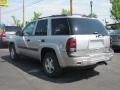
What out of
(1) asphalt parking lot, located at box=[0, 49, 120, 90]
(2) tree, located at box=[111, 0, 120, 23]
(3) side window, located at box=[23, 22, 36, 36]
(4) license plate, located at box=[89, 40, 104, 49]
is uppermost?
(2) tree, located at box=[111, 0, 120, 23]

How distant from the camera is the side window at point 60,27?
787 cm

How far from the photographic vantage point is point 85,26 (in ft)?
26.7

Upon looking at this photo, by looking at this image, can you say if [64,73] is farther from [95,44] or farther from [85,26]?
[85,26]

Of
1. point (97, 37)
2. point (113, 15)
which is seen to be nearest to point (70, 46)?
point (97, 37)

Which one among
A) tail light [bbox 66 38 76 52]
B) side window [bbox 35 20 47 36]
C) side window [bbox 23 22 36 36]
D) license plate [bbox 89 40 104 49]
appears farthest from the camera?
side window [bbox 23 22 36 36]

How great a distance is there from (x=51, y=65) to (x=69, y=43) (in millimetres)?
1217

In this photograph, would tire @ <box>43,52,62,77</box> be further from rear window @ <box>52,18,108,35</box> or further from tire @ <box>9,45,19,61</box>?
tire @ <box>9,45,19,61</box>

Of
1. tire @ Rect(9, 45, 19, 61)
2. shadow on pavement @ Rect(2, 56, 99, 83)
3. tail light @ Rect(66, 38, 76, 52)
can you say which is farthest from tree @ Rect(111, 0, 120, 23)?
tail light @ Rect(66, 38, 76, 52)

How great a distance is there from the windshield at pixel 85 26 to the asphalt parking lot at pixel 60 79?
1.40m

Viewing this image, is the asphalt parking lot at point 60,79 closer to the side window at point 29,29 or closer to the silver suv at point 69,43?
the silver suv at point 69,43

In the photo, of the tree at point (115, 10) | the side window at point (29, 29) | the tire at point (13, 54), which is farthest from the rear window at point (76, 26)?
the tree at point (115, 10)

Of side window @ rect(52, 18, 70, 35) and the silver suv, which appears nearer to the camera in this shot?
the silver suv

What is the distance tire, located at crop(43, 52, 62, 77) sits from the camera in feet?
26.9

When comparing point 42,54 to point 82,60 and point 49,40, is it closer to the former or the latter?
point 49,40
